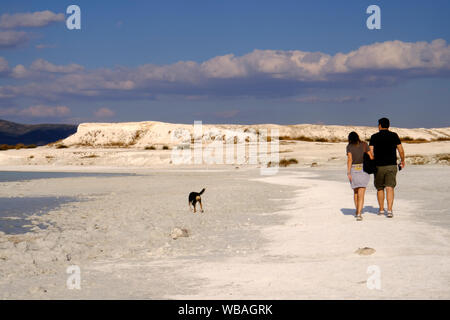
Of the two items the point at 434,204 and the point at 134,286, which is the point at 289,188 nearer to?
the point at 434,204

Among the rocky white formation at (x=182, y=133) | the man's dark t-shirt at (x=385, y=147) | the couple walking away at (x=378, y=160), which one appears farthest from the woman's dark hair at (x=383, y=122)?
the rocky white formation at (x=182, y=133)

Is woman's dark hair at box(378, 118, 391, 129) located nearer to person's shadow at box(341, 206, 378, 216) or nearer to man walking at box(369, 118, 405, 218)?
man walking at box(369, 118, 405, 218)

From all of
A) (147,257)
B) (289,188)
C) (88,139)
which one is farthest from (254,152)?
(147,257)

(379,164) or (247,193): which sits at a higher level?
(379,164)

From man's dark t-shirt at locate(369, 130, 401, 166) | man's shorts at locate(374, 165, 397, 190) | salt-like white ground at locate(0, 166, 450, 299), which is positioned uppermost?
man's dark t-shirt at locate(369, 130, 401, 166)

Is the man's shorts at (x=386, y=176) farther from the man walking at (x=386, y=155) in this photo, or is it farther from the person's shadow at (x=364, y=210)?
the person's shadow at (x=364, y=210)

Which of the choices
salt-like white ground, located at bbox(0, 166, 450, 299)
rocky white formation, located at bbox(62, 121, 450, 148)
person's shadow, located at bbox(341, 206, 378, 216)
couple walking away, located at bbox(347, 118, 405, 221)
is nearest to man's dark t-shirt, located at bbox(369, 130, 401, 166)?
couple walking away, located at bbox(347, 118, 405, 221)

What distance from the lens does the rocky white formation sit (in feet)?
276

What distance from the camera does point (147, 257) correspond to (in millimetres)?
9117

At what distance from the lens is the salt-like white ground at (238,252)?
645 centimetres

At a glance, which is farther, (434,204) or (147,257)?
(434,204)

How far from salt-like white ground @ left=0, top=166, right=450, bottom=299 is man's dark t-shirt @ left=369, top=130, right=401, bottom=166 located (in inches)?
49.2
